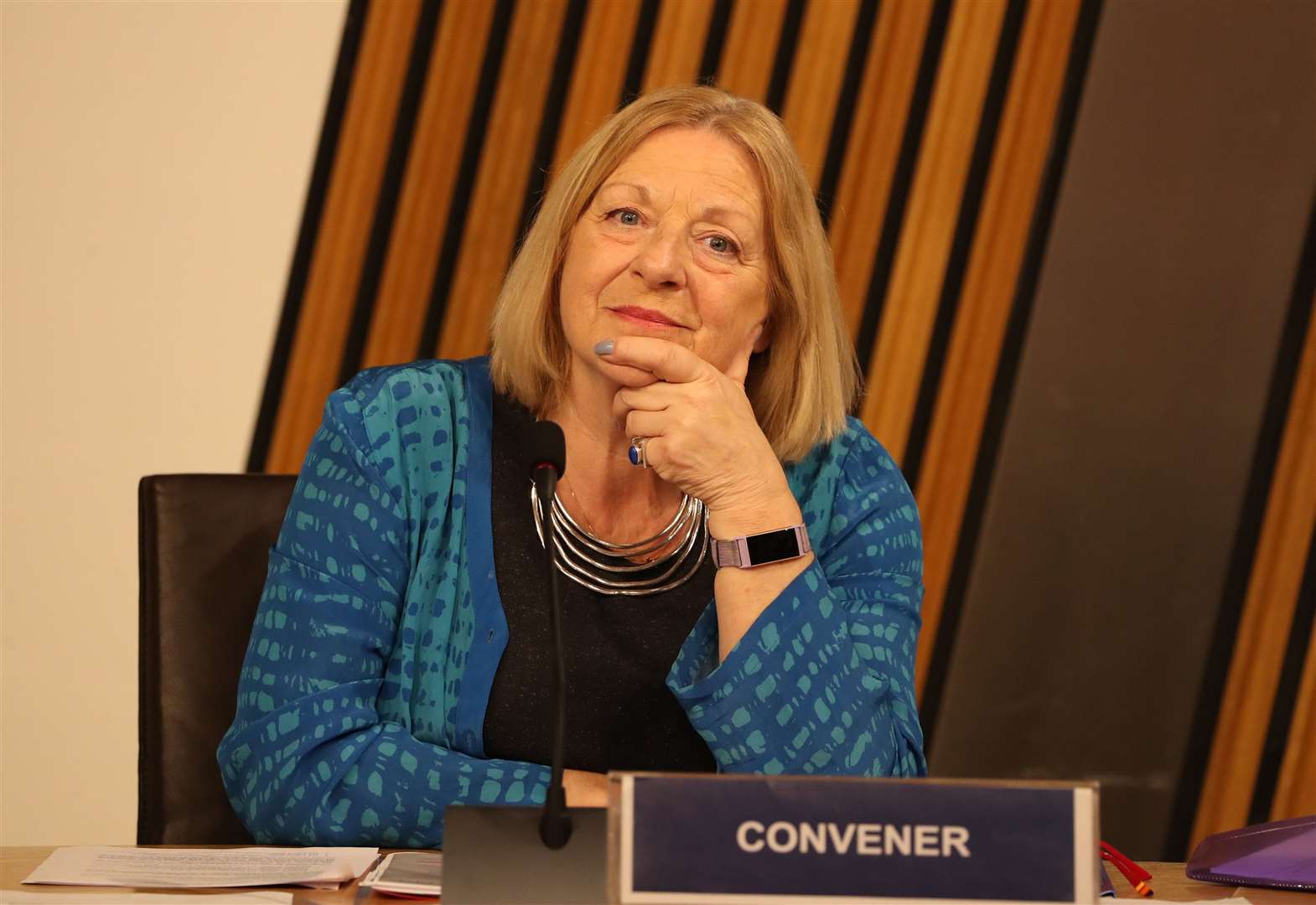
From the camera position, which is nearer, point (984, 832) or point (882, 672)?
point (984, 832)

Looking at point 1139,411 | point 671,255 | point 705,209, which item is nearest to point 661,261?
point 671,255

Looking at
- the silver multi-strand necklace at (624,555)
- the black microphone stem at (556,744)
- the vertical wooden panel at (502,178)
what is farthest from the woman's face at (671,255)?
the vertical wooden panel at (502,178)

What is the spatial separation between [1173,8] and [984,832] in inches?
90.8

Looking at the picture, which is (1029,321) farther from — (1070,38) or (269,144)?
(269,144)

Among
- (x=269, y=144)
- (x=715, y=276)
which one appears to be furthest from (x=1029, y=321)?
(x=269, y=144)

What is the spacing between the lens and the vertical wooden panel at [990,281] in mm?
2752

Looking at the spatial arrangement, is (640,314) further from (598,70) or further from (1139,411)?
(1139,411)

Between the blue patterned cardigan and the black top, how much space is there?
0.10 feet

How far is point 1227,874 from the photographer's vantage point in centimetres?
129

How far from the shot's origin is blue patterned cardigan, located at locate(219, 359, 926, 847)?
1.41 meters

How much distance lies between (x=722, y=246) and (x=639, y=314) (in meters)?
0.18

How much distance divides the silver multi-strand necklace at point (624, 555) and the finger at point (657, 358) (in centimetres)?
21

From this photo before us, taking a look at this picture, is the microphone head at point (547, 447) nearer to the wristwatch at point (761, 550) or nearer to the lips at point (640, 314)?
the wristwatch at point (761, 550)

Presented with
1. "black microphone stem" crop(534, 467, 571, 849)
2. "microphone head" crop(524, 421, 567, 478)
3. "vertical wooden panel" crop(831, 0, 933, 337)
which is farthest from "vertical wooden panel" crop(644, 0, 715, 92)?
"black microphone stem" crop(534, 467, 571, 849)
